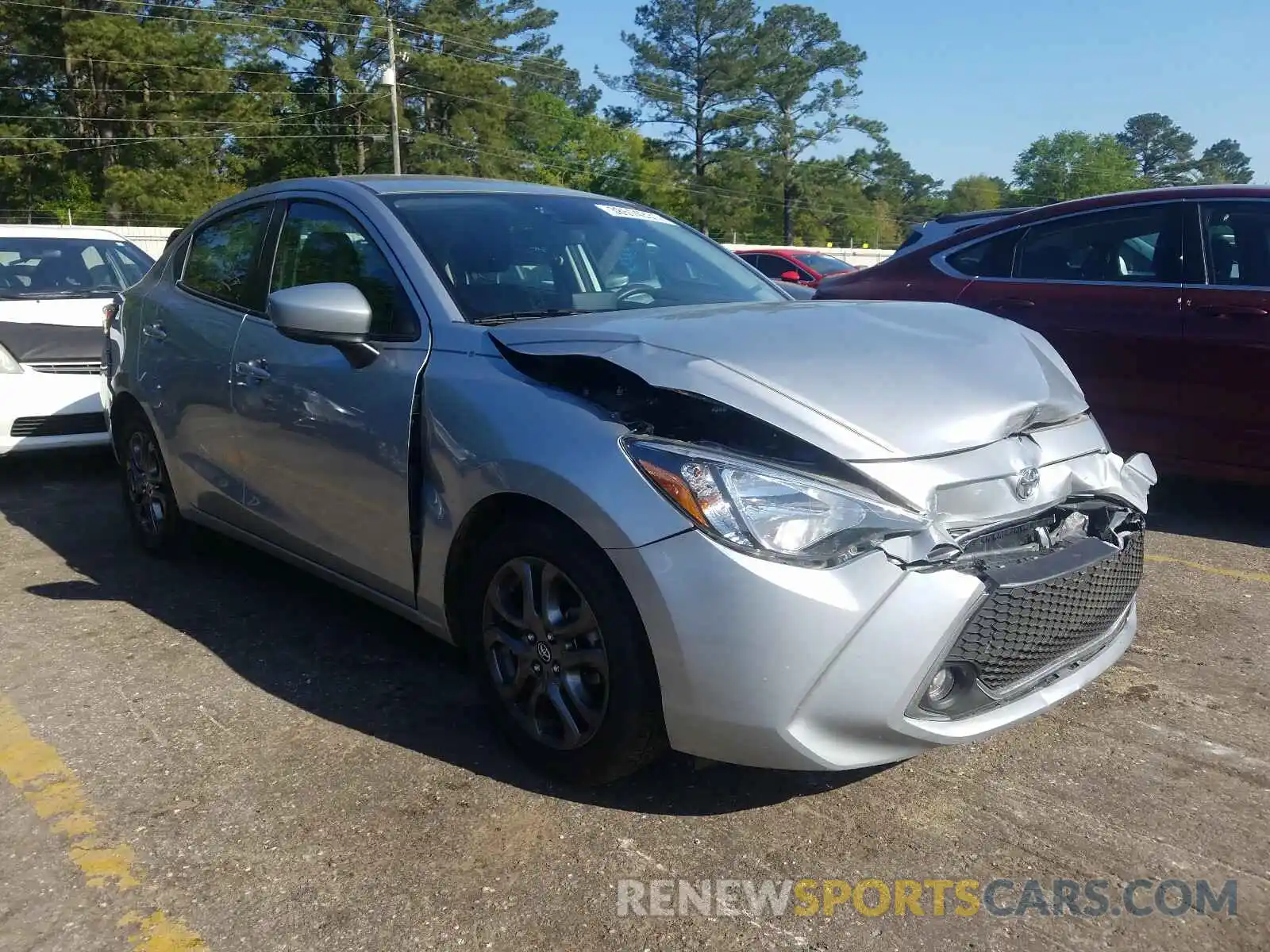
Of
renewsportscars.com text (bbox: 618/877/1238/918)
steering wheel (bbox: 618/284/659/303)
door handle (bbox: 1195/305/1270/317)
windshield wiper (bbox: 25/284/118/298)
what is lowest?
renewsportscars.com text (bbox: 618/877/1238/918)

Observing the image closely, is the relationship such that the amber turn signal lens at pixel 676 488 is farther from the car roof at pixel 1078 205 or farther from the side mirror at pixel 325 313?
the car roof at pixel 1078 205

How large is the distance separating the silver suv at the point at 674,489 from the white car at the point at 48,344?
3224 millimetres

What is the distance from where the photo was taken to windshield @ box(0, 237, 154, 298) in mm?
7234

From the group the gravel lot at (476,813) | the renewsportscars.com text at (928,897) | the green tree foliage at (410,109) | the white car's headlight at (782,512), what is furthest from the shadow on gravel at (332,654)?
the green tree foliage at (410,109)

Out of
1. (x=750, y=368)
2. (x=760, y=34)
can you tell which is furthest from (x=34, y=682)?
(x=760, y=34)

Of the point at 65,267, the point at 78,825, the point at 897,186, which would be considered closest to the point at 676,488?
the point at 78,825

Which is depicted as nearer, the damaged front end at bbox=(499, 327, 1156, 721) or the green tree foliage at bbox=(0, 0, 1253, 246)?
the damaged front end at bbox=(499, 327, 1156, 721)

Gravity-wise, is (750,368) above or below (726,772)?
above

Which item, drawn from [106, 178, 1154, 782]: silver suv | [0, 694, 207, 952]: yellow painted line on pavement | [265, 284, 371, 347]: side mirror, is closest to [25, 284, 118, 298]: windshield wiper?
[106, 178, 1154, 782]: silver suv

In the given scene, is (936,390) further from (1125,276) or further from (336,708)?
(1125,276)

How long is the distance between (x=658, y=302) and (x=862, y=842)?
1.80m

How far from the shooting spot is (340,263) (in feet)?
12.0

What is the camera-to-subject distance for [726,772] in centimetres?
294

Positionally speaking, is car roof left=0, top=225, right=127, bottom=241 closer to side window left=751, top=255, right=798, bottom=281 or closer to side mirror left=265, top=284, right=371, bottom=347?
side mirror left=265, top=284, right=371, bottom=347
